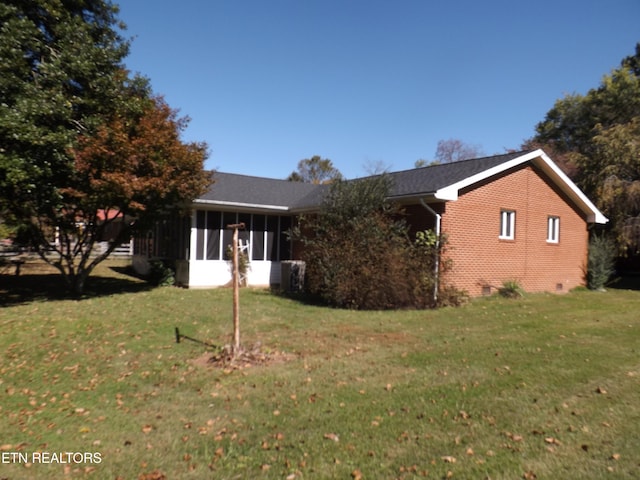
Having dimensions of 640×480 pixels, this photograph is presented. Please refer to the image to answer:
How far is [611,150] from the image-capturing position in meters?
19.0

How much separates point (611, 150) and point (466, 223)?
9954 millimetres

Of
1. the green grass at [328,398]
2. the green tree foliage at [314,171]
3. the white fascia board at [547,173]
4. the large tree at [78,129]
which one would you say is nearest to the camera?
the green grass at [328,398]

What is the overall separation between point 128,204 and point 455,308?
9.00m

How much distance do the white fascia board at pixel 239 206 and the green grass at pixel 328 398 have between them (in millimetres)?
5851

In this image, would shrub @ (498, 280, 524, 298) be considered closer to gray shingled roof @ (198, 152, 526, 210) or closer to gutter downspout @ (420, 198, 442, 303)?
gutter downspout @ (420, 198, 442, 303)

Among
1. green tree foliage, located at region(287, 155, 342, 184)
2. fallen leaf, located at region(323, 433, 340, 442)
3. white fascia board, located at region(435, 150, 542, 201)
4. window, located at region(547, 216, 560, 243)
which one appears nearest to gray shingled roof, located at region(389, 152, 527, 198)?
white fascia board, located at region(435, 150, 542, 201)

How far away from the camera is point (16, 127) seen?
10016 millimetres

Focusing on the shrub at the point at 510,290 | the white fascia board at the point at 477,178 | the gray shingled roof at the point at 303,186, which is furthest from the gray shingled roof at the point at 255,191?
the shrub at the point at 510,290

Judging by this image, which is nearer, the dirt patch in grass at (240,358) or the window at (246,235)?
the dirt patch in grass at (240,358)

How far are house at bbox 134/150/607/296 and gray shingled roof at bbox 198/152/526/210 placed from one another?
0.05 metres

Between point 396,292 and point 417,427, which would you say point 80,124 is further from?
point 417,427

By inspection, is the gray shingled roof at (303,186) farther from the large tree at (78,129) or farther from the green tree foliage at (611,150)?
the green tree foliage at (611,150)

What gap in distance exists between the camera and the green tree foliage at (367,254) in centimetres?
1138

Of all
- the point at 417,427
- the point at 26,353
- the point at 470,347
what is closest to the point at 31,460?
the point at 417,427
